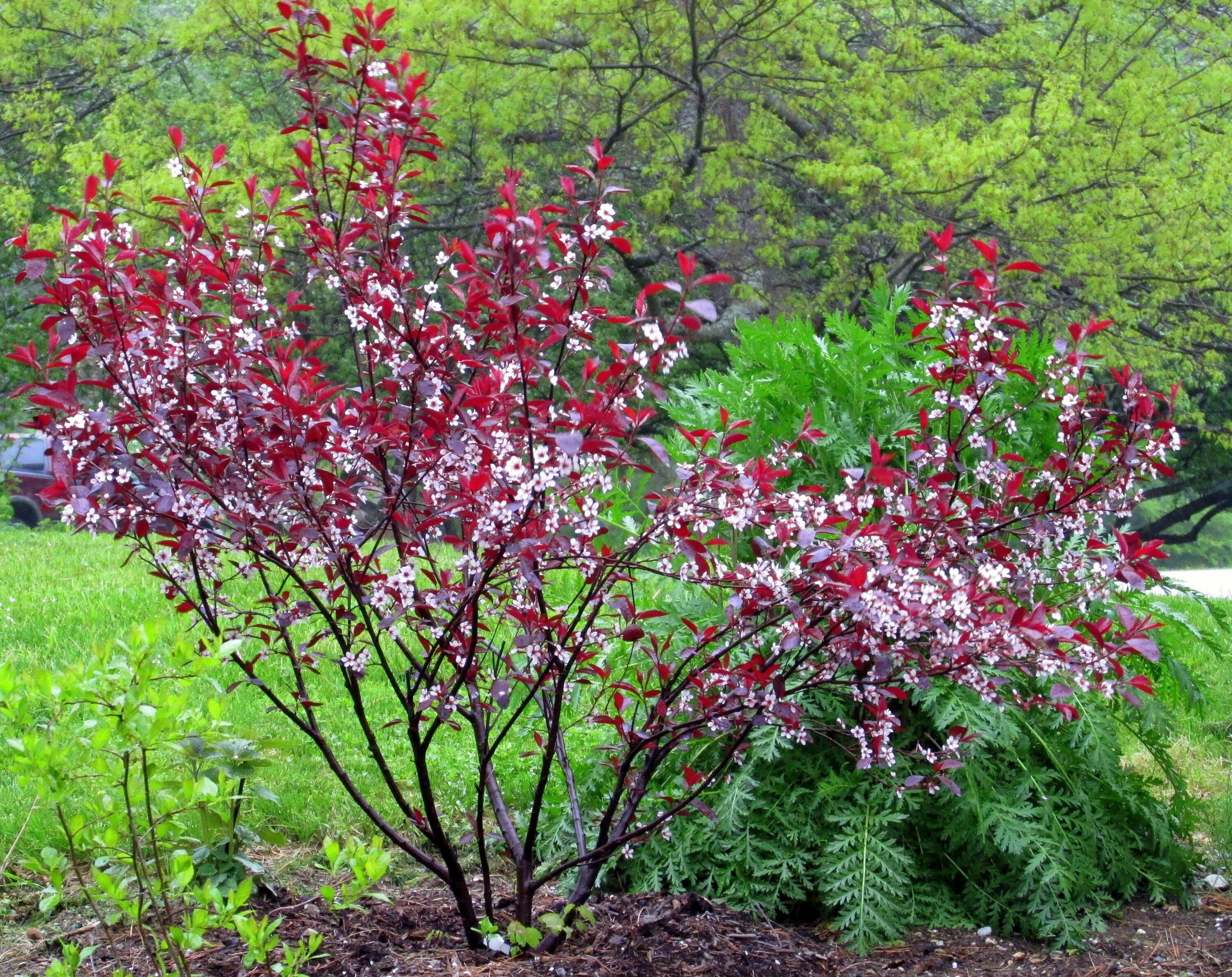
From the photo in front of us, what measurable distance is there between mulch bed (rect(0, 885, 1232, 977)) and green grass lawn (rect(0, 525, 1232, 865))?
49 centimetres

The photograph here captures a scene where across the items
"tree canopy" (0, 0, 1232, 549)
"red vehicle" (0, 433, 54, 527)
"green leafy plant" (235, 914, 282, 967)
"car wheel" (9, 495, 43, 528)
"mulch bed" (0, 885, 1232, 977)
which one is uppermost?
"tree canopy" (0, 0, 1232, 549)

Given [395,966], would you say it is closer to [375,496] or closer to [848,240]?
[375,496]

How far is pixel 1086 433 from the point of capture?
8.81 ft

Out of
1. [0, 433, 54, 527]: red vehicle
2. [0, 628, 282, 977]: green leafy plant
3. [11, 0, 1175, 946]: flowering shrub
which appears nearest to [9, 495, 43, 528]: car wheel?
[0, 433, 54, 527]: red vehicle

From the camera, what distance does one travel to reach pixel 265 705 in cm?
458

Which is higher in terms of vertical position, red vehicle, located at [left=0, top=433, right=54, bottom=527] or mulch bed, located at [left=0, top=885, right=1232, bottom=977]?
red vehicle, located at [left=0, top=433, right=54, bottom=527]

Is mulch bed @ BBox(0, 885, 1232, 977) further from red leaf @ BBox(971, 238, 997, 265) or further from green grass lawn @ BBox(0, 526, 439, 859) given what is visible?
red leaf @ BBox(971, 238, 997, 265)

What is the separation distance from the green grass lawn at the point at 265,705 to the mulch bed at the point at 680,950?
489 mm

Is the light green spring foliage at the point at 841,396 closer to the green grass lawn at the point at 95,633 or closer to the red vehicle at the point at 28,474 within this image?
the green grass lawn at the point at 95,633

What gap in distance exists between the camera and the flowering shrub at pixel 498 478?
7.06 feet

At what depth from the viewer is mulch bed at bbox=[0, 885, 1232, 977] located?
2520 mm

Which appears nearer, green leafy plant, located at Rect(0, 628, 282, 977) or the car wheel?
green leafy plant, located at Rect(0, 628, 282, 977)

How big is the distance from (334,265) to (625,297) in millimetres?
12627

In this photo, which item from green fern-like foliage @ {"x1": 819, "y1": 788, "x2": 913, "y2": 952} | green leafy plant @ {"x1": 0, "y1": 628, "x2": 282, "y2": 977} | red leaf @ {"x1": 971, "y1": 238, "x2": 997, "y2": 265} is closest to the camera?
green leafy plant @ {"x1": 0, "y1": 628, "x2": 282, "y2": 977}
